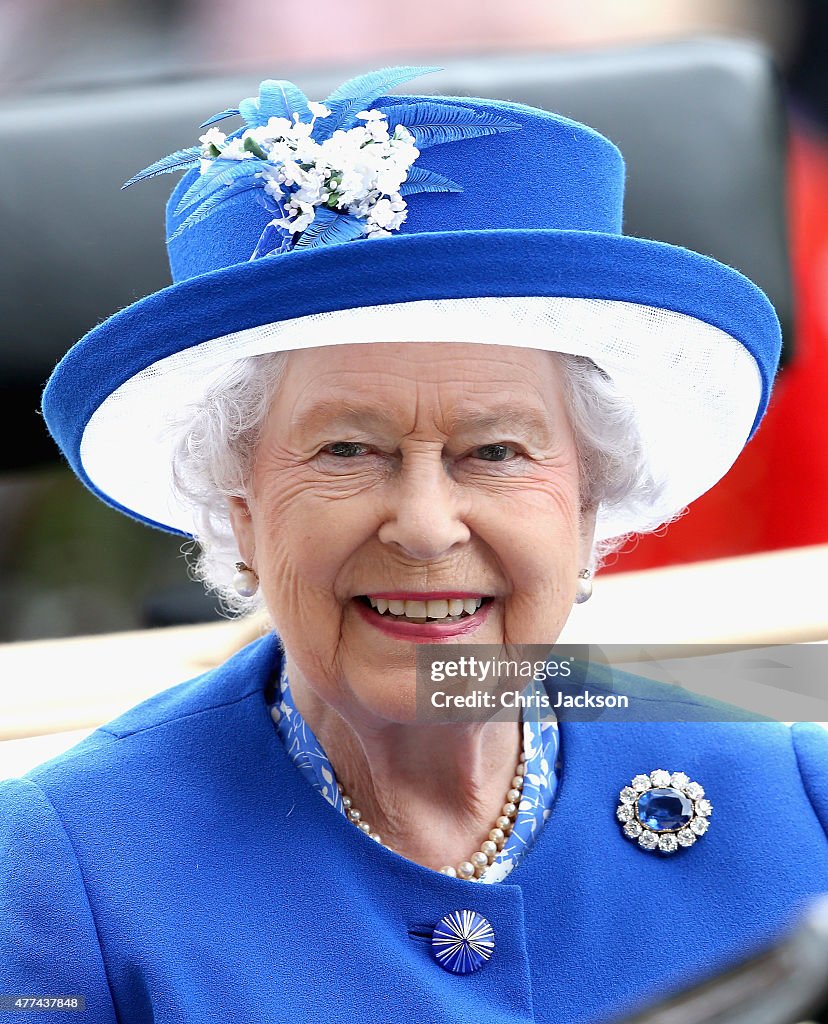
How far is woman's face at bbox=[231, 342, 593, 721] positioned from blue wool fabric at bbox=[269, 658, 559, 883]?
18 centimetres

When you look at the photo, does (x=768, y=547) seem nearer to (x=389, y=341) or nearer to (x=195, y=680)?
(x=195, y=680)

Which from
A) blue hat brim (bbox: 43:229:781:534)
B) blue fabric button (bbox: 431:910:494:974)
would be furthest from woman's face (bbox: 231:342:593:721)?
blue fabric button (bbox: 431:910:494:974)

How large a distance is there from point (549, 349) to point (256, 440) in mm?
393

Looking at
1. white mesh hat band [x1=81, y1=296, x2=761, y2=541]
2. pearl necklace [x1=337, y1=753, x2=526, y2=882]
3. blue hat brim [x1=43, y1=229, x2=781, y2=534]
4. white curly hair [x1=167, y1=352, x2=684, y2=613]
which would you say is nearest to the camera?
blue hat brim [x1=43, y1=229, x2=781, y2=534]

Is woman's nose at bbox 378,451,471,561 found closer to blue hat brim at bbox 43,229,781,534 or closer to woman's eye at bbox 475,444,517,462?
woman's eye at bbox 475,444,517,462

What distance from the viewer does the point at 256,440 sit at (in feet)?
5.77

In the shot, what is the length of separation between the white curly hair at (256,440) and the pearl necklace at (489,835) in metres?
0.35

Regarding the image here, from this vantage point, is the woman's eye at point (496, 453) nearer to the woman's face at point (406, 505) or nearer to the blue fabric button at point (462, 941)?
the woman's face at point (406, 505)

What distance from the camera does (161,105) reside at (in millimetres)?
3553

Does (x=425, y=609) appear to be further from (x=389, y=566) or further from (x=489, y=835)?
(x=489, y=835)

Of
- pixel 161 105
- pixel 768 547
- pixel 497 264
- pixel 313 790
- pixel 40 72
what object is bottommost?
pixel 313 790

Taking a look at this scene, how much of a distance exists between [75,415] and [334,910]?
699mm

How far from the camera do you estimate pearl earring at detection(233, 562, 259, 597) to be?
187 centimetres

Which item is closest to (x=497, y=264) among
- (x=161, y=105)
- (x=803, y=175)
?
(x=161, y=105)
